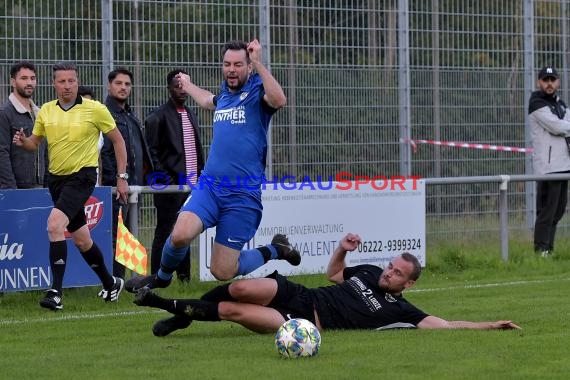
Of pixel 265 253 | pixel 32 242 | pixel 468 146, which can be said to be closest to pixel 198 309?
pixel 265 253

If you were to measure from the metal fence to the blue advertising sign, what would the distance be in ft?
3.14

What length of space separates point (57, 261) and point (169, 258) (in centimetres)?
189

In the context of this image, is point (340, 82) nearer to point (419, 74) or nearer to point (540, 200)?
point (419, 74)

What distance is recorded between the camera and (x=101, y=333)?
32.6 feet

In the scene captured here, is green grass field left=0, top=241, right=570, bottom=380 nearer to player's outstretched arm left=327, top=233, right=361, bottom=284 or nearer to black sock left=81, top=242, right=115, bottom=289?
black sock left=81, top=242, right=115, bottom=289

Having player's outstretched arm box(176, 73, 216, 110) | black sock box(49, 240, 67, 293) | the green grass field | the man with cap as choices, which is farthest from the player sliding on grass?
the man with cap

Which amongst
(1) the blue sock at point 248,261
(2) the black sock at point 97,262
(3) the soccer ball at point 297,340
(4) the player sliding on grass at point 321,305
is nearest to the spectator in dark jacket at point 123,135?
(2) the black sock at point 97,262

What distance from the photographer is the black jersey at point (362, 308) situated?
31.2 ft

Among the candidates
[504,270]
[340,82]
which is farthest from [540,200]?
[340,82]

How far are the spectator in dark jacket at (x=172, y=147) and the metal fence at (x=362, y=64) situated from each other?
238 millimetres

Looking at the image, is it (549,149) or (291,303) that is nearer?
(291,303)

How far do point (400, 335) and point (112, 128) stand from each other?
3638mm

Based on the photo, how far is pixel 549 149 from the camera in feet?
53.0

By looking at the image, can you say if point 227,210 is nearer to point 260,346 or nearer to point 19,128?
point 260,346
